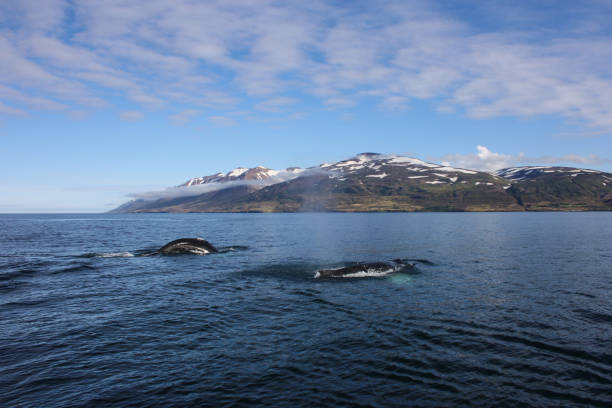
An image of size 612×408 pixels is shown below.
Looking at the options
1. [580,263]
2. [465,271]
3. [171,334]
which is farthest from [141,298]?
[580,263]

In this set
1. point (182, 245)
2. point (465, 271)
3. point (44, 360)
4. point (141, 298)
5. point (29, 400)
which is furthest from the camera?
point (182, 245)

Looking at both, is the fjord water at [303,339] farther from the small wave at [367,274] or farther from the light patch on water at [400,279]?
the small wave at [367,274]

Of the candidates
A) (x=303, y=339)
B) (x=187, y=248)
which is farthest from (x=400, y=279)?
(x=187, y=248)

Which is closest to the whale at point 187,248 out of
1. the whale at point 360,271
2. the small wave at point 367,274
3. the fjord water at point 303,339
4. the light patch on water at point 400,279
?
the fjord water at point 303,339

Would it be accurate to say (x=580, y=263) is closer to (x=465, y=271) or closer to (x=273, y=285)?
(x=465, y=271)

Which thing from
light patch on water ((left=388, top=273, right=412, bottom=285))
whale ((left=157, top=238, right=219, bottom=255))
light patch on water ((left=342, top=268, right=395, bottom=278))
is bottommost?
light patch on water ((left=388, top=273, right=412, bottom=285))

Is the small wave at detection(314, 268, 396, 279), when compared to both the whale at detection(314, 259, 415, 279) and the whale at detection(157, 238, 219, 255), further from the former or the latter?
the whale at detection(157, 238, 219, 255)

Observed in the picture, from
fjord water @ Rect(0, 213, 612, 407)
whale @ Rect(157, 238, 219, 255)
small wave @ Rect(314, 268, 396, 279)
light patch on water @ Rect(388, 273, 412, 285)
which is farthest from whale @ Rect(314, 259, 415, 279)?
whale @ Rect(157, 238, 219, 255)

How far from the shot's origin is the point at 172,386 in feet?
41.7

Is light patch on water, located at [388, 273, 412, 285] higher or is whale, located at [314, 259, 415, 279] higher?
whale, located at [314, 259, 415, 279]

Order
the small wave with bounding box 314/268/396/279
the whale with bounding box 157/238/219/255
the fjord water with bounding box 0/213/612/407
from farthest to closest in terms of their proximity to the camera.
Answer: the whale with bounding box 157/238/219/255
the small wave with bounding box 314/268/396/279
the fjord water with bounding box 0/213/612/407

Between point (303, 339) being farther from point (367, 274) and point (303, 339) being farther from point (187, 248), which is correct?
point (187, 248)

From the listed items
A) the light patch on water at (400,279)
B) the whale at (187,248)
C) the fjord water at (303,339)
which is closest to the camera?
the fjord water at (303,339)

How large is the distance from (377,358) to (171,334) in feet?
35.6
